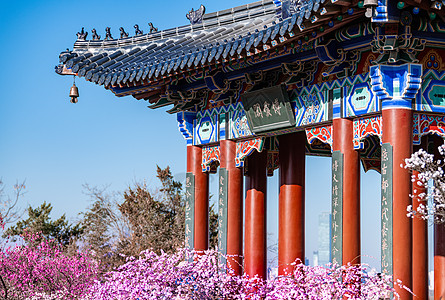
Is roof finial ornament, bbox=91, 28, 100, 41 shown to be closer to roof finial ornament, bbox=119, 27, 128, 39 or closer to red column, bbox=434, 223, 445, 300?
roof finial ornament, bbox=119, 27, 128, 39

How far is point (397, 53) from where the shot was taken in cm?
849

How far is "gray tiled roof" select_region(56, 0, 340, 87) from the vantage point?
1020cm

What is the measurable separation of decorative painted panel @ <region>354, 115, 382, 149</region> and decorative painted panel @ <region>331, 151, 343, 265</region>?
29 cm

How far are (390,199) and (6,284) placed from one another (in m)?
8.42

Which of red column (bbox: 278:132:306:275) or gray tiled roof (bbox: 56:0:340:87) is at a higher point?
gray tiled roof (bbox: 56:0:340:87)

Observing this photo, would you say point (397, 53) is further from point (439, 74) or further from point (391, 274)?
point (391, 274)

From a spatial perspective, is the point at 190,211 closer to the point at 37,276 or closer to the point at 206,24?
the point at 206,24

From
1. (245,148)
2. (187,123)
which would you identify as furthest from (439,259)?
(187,123)

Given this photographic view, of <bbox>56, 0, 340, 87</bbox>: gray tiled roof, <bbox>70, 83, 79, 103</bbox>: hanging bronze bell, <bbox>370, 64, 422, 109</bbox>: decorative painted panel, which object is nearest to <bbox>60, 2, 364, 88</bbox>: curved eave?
<bbox>56, 0, 340, 87</bbox>: gray tiled roof

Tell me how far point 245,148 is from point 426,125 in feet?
11.7

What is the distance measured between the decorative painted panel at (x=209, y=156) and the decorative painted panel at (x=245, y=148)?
662 millimetres

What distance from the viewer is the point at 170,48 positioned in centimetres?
1220

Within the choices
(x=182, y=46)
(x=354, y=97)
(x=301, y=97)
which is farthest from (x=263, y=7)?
(x=354, y=97)

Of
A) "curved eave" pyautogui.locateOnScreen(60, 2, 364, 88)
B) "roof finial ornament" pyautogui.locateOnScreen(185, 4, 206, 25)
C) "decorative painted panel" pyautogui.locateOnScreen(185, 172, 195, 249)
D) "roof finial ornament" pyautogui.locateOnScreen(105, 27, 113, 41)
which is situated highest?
"roof finial ornament" pyautogui.locateOnScreen(185, 4, 206, 25)
